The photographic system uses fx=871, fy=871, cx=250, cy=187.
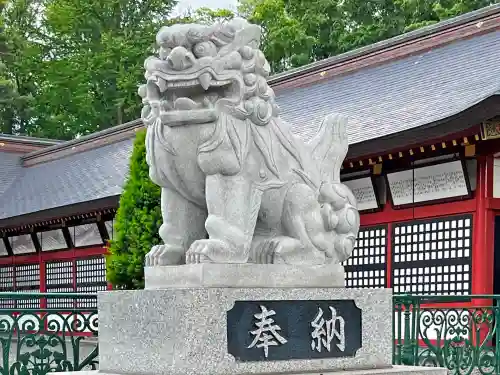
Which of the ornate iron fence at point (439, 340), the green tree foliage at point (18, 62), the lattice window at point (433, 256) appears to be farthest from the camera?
the green tree foliage at point (18, 62)

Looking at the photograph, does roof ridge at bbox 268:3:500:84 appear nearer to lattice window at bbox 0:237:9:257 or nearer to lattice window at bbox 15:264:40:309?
lattice window at bbox 15:264:40:309

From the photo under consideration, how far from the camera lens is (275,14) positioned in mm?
30359

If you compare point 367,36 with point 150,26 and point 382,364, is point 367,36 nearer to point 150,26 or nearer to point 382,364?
point 150,26

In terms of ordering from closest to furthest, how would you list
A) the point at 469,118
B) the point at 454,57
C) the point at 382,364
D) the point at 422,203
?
the point at 382,364
the point at 469,118
the point at 422,203
the point at 454,57

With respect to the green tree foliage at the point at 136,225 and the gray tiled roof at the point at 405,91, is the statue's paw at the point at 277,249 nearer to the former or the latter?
the gray tiled roof at the point at 405,91

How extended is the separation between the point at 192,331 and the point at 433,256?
7.51 metres

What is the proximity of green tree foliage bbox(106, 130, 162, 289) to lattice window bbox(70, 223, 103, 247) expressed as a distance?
249 inches

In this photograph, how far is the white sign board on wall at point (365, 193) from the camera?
12.6 meters

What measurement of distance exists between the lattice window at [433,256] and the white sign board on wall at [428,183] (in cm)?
32

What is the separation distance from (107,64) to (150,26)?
2.39 metres

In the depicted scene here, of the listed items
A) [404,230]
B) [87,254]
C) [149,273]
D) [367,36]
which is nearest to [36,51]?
[367,36]

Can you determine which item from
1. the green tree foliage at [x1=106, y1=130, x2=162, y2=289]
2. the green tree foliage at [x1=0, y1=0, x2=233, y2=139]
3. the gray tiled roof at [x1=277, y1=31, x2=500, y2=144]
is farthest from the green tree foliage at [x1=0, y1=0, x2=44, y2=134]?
the green tree foliage at [x1=106, y1=130, x2=162, y2=289]

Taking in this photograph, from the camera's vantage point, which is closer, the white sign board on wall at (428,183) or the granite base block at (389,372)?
the granite base block at (389,372)

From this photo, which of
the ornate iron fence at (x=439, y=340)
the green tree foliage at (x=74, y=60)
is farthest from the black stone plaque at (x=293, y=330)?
the green tree foliage at (x=74, y=60)
